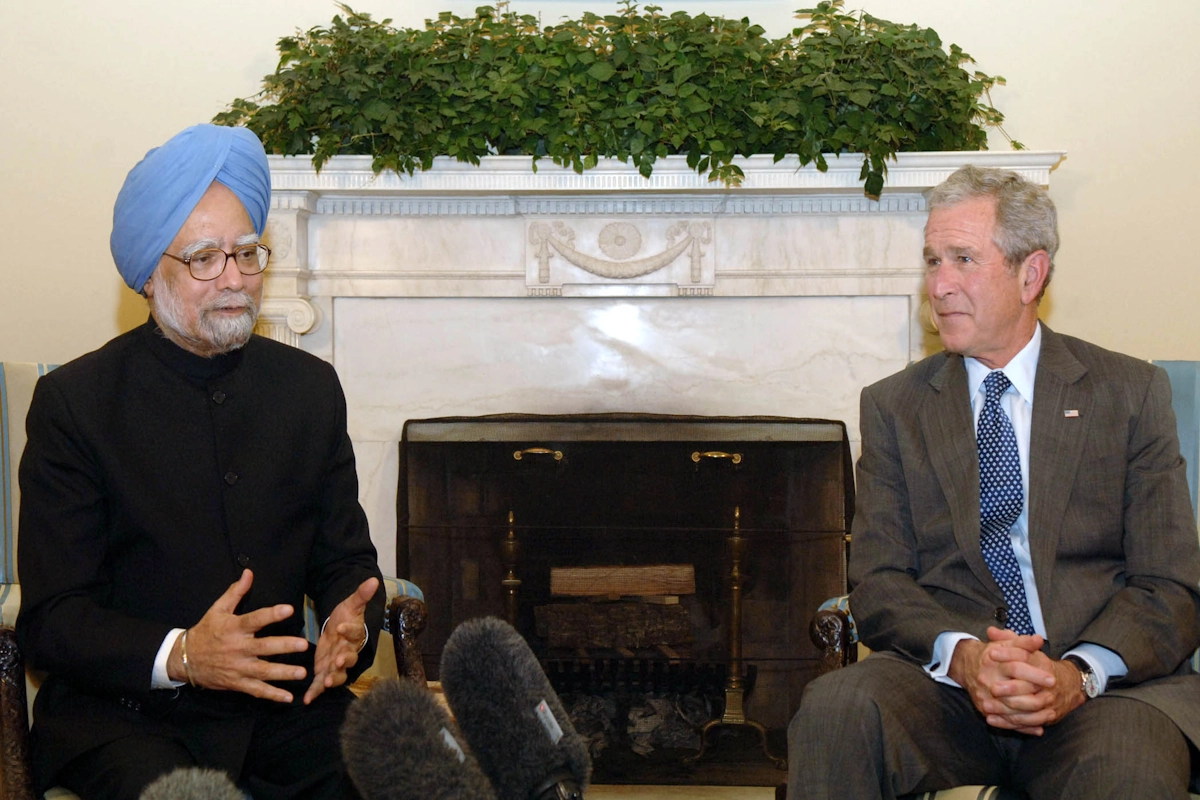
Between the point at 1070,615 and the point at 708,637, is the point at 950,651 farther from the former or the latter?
the point at 708,637

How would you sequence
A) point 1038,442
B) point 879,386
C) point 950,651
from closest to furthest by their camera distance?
point 950,651 → point 1038,442 → point 879,386

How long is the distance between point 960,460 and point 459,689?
49.4 inches

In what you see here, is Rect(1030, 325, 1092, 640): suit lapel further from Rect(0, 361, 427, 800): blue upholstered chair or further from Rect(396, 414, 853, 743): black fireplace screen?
Rect(396, 414, 853, 743): black fireplace screen

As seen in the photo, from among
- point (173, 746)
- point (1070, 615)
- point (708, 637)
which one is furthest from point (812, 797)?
point (708, 637)

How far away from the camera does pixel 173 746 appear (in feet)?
6.23

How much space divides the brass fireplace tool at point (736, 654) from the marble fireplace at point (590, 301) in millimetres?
470

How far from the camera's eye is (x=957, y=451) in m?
2.26

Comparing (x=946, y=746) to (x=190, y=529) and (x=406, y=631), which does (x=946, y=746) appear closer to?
(x=406, y=631)

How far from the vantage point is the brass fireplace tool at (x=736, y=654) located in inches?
144

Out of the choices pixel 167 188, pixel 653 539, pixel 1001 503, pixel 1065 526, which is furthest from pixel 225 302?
pixel 653 539

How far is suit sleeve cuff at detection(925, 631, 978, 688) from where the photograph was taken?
2055 millimetres

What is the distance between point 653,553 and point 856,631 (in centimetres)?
145

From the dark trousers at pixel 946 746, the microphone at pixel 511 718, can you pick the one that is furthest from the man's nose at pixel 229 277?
the dark trousers at pixel 946 746

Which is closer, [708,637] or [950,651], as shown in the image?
[950,651]
